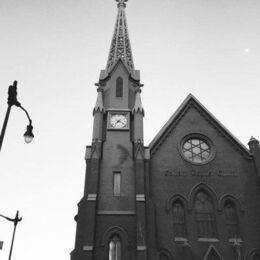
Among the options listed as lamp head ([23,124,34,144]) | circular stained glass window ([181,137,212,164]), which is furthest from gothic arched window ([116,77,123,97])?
lamp head ([23,124,34,144])

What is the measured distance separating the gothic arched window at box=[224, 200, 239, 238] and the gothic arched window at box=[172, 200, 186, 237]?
10.7ft

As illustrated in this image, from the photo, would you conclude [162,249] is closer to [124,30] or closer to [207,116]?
[207,116]

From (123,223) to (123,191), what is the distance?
2542mm

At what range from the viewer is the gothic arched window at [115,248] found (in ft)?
73.2

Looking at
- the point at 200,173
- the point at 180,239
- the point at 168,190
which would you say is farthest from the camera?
the point at 200,173

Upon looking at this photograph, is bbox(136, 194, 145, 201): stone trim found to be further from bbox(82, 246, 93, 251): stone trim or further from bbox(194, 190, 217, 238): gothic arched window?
bbox(82, 246, 93, 251): stone trim

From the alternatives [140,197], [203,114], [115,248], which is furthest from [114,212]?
[203,114]

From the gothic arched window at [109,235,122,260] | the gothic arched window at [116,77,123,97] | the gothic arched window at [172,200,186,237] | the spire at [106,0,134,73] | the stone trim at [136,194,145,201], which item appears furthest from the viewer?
the spire at [106,0,134,73]

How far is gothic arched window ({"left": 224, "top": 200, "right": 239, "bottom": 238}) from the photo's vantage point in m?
24.0

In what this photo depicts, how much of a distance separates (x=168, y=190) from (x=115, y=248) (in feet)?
19.2

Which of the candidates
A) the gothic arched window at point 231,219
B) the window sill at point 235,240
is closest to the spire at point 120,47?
the gothic arched window at point 231,219

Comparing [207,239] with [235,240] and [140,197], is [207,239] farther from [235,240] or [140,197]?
[140,197]

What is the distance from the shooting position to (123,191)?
25078 millimetres

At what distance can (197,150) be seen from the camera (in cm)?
2780
